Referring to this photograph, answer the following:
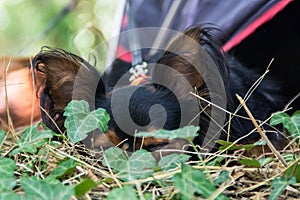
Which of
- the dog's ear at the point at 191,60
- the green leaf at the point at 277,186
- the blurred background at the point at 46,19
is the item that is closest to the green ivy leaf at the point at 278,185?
the green leaf at the point at 277,186

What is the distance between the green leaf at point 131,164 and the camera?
42.9 inches

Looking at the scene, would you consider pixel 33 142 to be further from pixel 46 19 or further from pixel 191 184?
pixel 46 19

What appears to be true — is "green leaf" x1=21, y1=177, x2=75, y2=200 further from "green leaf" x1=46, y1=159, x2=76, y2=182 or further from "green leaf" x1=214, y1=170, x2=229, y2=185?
"green leaf" x1=214, y1=170, x2=229, y2=185

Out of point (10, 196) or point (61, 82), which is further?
point (61, 82)

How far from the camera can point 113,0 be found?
14.9ft

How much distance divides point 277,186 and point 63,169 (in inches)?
17.2

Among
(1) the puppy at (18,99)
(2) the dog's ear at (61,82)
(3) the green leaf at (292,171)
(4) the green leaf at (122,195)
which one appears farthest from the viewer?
(1) the puppy at (18,99)

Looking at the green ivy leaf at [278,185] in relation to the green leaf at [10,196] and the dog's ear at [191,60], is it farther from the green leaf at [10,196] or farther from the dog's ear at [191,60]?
the dog's ear at [191,60]

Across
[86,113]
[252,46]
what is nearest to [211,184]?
[86,113]

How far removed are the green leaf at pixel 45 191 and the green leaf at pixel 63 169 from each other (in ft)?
0.44

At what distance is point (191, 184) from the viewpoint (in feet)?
3.19

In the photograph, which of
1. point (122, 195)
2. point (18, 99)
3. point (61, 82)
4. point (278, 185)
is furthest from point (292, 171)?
point (18, 99)

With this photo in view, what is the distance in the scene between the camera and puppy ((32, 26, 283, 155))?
168cm

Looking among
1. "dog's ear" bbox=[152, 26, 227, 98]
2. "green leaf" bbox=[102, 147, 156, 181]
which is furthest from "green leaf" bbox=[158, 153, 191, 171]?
"dog's ear" bbox=[152, 26, 227, 98]
